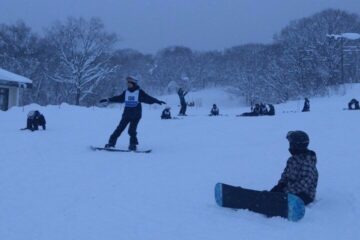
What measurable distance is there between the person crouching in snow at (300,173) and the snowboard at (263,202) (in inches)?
17.6

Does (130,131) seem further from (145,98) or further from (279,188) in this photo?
(279,188)

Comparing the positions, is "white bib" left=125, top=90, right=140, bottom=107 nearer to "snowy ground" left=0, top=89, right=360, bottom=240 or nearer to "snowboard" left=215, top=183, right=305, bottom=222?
"snowy ground" left=0, top=89, right=360, bottom=240

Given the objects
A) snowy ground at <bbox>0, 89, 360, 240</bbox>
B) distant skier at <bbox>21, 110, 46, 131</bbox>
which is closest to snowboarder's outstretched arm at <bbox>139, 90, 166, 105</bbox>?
snowy ground at <bbox>0, 89, 360, 240</bbox>

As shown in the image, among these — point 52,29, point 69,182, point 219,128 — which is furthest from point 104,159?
point 52,29

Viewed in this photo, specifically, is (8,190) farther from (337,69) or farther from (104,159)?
(337,69)

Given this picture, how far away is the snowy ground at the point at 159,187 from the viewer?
4.04 m

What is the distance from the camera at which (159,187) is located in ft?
19.3

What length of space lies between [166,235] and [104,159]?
465 cm

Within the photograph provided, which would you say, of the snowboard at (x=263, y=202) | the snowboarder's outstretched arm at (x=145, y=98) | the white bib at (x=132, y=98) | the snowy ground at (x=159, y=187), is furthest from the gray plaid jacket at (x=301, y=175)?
the white bib at (x=132, y=98)

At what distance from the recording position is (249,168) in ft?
24.4

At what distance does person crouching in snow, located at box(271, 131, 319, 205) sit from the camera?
4.82 meters

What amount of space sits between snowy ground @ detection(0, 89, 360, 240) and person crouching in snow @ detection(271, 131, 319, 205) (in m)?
0.22

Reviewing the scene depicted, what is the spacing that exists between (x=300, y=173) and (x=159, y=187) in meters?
1.89

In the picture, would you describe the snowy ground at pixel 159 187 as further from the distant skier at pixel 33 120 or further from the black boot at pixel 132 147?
the distant skier at pixel 33 120
